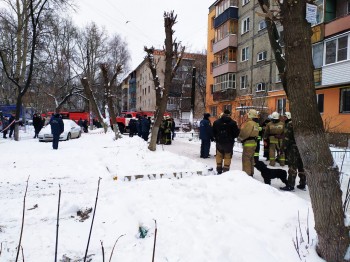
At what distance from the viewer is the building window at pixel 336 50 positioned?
1725cm

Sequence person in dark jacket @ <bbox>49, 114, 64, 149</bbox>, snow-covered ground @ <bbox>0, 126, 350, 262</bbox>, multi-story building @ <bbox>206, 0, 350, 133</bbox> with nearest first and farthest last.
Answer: snow-covered ground @ <bbox>0, 126, 350, 262</bbox> < person in dark jacket @ <bbox>49, 114, 64, 149</bbox> < multi-story building @ <bbox>206, 0, 350, 133</bbox>

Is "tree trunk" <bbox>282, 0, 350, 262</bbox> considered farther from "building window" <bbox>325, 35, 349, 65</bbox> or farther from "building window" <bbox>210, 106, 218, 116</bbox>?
"building window" <bbox>210, 106, 218, 116</bbox>

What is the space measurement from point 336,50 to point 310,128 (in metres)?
17.5

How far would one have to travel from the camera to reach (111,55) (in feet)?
141

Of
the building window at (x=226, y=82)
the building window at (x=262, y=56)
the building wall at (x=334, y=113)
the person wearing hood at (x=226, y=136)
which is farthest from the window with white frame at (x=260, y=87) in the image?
the person wearing hood at (x=226, y=136)

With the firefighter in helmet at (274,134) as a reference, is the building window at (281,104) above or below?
above

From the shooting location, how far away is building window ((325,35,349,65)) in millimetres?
17250

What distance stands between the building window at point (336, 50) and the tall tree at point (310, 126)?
16.7 m

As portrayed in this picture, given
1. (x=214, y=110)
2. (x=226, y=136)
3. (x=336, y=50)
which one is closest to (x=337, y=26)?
(x=336, y=50)

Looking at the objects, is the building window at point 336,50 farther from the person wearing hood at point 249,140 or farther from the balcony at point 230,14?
the balcony at point 230,14

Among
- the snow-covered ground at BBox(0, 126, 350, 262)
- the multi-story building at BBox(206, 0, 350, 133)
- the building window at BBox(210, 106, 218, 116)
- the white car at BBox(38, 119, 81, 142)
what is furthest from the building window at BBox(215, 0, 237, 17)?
the snow-covered ground at BBox(0, 126, 350, 262)

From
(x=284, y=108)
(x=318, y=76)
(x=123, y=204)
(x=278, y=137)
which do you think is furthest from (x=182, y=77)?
(x=123, y=204)

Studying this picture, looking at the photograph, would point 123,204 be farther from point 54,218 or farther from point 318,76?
point 318,76

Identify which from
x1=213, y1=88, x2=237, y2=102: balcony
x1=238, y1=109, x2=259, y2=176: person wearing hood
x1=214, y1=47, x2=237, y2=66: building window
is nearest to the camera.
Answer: x1=238, y1=109, x2=259, y2=176: person wearing hood
